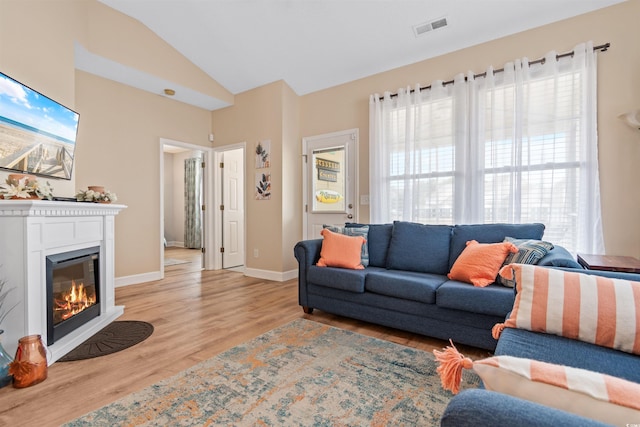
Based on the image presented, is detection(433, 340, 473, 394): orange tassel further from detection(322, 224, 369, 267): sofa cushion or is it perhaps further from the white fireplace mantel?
the white fireplace mantel

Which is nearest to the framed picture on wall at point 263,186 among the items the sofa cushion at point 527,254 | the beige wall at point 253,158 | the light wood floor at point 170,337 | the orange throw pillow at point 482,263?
the beige wall at point 253,158

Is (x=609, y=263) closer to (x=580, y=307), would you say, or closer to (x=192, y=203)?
(x=580, y=307)

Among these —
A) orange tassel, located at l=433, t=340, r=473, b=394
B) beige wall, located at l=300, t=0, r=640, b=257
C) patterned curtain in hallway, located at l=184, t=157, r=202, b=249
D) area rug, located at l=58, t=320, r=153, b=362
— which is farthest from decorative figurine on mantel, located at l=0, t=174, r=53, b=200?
patterned curtain in hallway, located at l=184, t=157, r=202, b=249

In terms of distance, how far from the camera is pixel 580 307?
1.32 m

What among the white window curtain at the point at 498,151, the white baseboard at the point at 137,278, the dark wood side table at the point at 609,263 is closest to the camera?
the dark wood side table at the point at 609,263

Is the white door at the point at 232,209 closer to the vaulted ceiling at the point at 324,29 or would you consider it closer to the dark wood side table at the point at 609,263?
the vaulted ceiling at the point at 324,29

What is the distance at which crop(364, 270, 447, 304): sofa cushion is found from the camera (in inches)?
95.8

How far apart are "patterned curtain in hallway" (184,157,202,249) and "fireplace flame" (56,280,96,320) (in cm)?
550

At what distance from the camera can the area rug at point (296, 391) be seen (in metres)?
1.54

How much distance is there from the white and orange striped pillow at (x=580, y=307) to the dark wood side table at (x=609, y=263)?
1.10m

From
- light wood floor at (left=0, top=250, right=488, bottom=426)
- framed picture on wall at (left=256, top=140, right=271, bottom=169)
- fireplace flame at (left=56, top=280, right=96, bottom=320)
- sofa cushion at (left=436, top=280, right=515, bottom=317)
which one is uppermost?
framed picture on wall at (left=256, top=140, right=271, bottom=169)

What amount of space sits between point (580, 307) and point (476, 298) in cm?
89

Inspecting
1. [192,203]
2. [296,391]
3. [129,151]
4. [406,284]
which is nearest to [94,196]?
[129,151]

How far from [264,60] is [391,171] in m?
2.27
